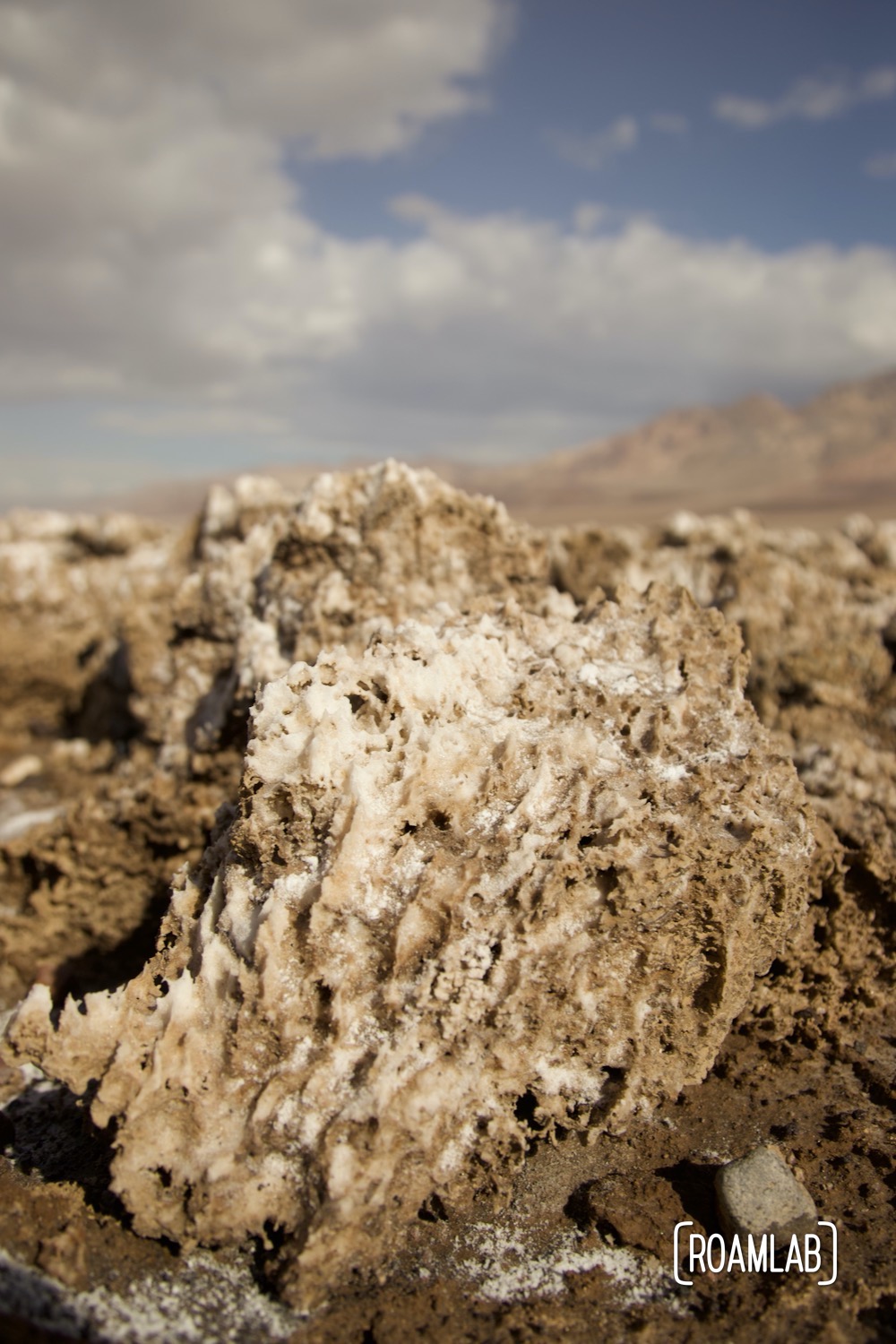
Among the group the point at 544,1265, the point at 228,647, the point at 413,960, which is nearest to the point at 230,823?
the point at 413,960

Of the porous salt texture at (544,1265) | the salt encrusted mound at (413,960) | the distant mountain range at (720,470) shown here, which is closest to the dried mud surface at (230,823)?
the porous salt texture at (544,1265)

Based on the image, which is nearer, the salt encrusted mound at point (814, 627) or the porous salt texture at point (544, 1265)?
the porous salt texture at point (544, 1265)

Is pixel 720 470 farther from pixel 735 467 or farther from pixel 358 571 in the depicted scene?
pixel 358 571

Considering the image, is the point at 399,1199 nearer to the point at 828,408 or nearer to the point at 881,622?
the point at 881,622

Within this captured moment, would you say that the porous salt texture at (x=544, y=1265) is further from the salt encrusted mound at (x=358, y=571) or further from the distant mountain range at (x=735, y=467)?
the distant mountain range at (x=735, y=467)

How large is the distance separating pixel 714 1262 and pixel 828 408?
11669 centimetres

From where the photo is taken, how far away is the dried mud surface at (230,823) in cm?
213

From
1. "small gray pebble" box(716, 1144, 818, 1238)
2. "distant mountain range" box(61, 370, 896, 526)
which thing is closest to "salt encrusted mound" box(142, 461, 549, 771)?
"small gray pebble" box(716, 1144, 818, 1238)

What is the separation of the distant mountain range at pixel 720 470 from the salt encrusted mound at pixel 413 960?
4013 centimetres

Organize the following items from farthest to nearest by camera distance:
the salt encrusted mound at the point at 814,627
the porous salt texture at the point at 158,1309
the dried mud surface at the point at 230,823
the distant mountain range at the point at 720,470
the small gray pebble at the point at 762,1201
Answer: the distant mountain range at the point at 720,470 → the salt encrusted mound at the point at 814,627 → the small gray pebble at the point at 762,1201 → the dried mud surface at the point at 230,823 → the porous salt texture at the point at 158,1309

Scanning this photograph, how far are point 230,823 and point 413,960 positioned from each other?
907mm

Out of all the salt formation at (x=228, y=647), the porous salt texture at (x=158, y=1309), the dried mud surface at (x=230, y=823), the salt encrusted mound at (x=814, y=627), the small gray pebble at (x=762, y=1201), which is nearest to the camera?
the porous salt texture at (x=158, y=1309)

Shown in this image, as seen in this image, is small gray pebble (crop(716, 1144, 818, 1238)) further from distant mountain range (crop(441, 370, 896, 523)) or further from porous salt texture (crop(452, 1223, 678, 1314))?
distant mountain range (crop(441, 370, 896, 523))

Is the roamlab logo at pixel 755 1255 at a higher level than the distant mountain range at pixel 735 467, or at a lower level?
lower
